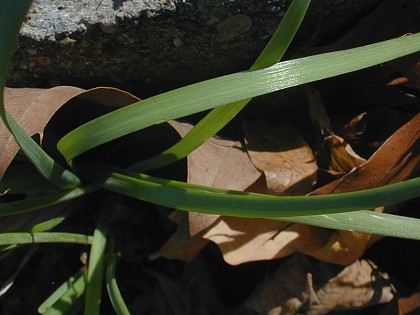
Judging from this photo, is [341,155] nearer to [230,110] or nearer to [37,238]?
[230,110]

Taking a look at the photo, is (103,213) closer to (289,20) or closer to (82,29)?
(82,29)

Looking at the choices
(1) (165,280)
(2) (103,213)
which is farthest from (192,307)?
(2) (103,213)

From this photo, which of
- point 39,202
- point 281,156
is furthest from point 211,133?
point 39,202

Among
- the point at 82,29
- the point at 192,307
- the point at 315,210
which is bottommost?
the point at 192,307

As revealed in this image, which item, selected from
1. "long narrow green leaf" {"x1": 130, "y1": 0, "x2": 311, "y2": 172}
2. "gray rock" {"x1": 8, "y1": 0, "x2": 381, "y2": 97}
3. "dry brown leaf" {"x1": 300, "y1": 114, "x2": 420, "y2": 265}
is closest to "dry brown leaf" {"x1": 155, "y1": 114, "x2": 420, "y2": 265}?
"dry brown leaf" {"x1": 300, "y1": 114, "x2": 420, "y2": 265}

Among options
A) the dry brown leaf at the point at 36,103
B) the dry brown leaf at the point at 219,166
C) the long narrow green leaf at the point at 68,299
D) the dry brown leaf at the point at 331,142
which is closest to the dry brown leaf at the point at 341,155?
the dry brown leaf at the point at 331,142
